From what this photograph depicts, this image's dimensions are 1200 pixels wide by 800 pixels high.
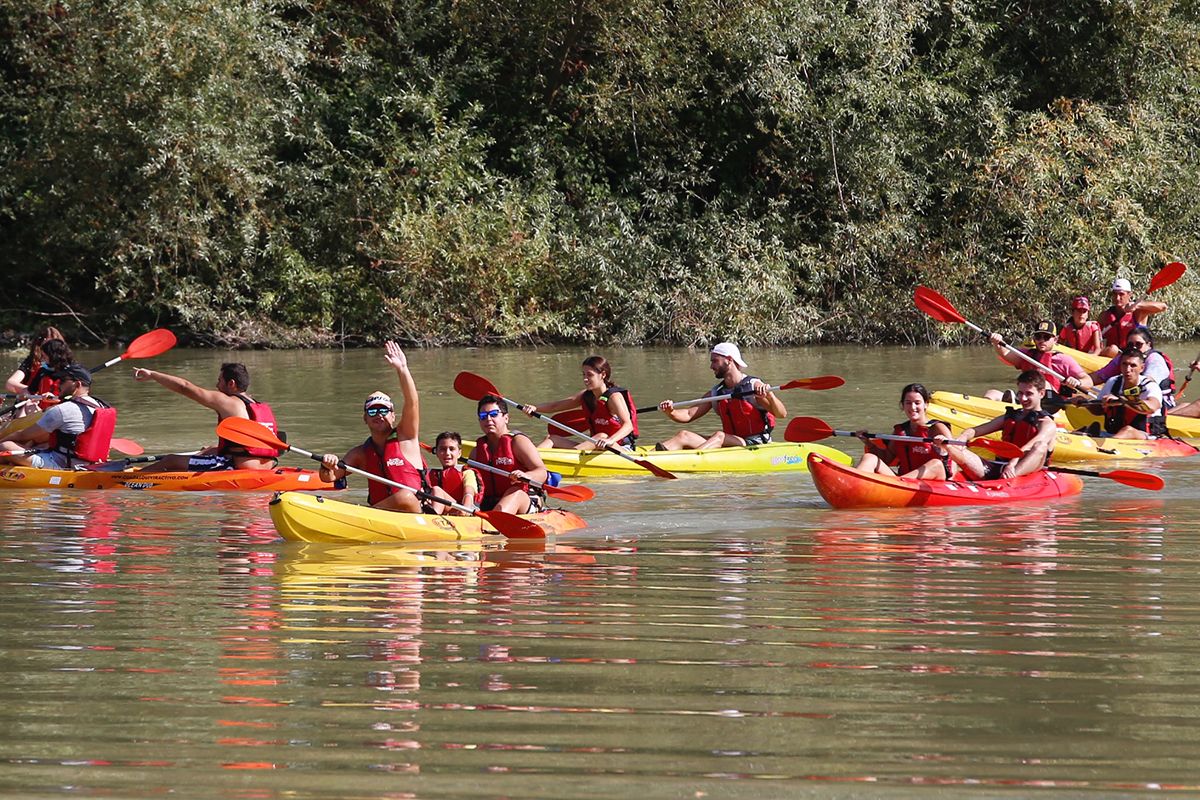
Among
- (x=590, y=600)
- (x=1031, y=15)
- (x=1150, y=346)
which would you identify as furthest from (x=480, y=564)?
(x=1031, y=15)

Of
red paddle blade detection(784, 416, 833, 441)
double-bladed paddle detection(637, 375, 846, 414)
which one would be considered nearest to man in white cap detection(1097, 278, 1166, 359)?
double-bladed paddle detection(637, 375, 846, 414)

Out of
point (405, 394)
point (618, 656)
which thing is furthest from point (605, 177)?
point (618, 656)

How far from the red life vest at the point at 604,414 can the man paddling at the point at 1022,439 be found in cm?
241

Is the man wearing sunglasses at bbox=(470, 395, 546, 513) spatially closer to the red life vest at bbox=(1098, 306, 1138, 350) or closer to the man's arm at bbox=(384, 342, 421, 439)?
the man's arm at bbox=(384, 342, 421, 439)

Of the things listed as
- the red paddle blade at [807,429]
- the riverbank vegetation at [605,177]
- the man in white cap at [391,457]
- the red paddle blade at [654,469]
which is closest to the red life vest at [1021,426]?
the red paddle blade at [807,429]

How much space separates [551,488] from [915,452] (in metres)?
2.45

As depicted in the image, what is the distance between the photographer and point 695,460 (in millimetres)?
11984

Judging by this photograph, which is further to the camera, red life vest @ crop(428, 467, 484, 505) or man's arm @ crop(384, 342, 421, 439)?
red life vest @ crop(428, 467, 484, 505)

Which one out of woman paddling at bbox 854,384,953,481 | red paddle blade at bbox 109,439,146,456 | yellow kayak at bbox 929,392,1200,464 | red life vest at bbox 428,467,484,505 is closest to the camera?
red life vest at bbox 428,467,484,505

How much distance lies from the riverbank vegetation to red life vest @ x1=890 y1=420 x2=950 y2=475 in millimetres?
14249

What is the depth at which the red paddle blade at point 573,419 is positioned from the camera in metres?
12.3

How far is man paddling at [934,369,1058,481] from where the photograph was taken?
1055 cm

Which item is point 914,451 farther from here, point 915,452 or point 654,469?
point 654,469

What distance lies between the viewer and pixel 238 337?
24.9 metres
